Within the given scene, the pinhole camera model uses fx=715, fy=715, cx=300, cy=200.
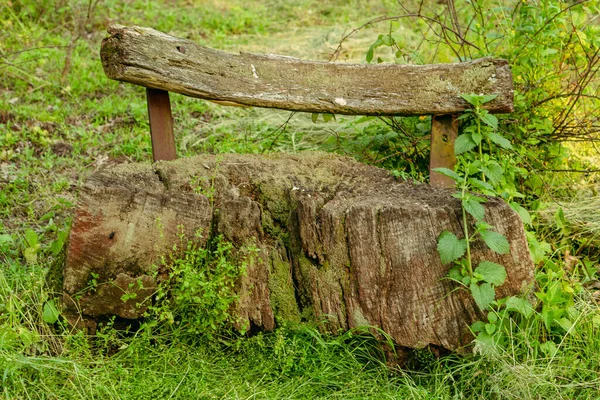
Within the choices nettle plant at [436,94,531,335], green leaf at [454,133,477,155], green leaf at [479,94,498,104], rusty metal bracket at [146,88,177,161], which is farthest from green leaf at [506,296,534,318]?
rusty metal bracket at [146,88,177,161]

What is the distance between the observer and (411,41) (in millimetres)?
7781

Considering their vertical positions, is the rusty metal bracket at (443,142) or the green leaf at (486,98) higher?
the green leaf at (486,98)

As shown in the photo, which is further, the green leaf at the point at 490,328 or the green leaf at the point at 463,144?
the green leaf at the point at 463,144

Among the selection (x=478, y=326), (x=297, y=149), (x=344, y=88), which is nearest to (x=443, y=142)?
(x=344, y=88)

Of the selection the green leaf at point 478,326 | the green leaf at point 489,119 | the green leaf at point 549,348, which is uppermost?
the green leaf at point 489,119

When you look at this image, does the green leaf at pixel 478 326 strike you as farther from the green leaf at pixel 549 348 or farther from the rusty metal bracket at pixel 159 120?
the rusty metal bracket at pixel 159 120

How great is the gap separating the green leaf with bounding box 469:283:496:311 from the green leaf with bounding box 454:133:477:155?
81 centimetres

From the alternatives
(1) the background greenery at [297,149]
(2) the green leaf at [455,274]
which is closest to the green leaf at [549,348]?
(1) the background greenery at [297,149]

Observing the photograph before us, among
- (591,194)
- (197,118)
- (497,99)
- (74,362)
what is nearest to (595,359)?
(497,99)

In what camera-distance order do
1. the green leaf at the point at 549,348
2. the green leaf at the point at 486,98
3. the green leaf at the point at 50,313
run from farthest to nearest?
1. the green leaf at the point at 486,98
2. the green leaf at the point at 50,313
3. the green leaf at the point at 549,348

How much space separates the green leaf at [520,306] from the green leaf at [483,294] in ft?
0.43

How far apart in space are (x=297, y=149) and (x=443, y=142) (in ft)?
6.01

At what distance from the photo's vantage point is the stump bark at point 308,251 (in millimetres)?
3129

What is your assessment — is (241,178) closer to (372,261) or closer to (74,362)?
(372,261)
